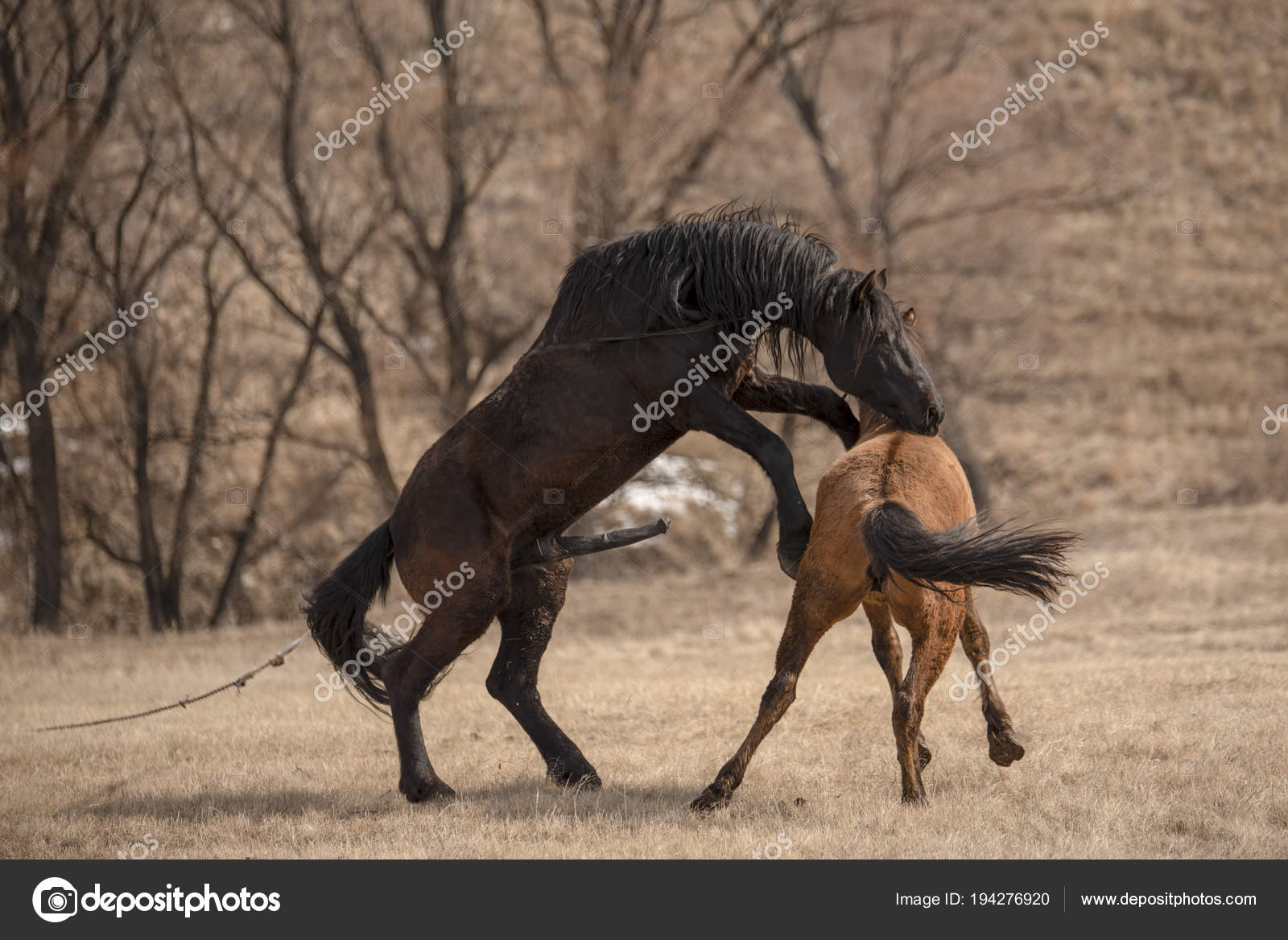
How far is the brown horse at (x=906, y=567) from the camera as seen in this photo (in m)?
5.33

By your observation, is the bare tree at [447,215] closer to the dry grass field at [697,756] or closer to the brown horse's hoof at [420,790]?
the dry grass field at [697,756]

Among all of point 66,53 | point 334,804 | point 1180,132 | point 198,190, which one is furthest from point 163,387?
point 1180,132

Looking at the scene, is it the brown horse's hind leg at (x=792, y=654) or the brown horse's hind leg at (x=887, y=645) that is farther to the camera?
the brown horse's hind leg at (x=887, y=645)

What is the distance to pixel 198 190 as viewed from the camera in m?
16.3

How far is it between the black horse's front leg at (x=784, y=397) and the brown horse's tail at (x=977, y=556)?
1.03 metres

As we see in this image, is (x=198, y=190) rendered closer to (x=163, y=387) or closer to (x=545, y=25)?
(x=163, y=387)

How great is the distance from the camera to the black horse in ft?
18.8

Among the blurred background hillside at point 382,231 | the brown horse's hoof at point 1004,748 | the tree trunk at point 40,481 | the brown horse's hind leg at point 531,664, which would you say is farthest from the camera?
the blurred background hillside at point 382,231

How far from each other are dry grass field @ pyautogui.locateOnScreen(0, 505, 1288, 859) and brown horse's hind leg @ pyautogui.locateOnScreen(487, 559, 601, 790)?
0.26 metres

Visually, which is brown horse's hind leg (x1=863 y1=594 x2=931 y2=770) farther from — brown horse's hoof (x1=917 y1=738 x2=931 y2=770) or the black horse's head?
the black horse's head

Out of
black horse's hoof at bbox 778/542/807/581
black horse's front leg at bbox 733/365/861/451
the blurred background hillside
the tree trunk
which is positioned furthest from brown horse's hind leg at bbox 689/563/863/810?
the tree trunk

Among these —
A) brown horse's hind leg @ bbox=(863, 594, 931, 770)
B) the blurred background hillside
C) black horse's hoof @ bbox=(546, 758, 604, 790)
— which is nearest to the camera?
brown horse's hind leg @ bbox=(863, 594, 931, 770)

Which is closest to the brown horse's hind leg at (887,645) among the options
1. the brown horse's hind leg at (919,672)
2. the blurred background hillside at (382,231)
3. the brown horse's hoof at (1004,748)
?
the brown horse's hoof at (1004,748)
